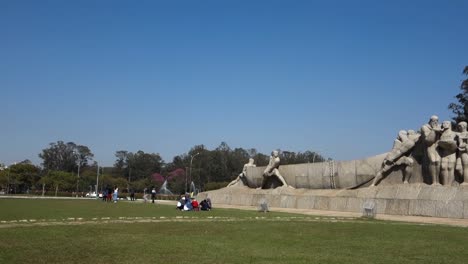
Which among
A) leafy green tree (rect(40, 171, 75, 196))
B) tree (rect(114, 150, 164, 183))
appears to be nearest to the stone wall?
leafy green tree (rect(40, 171, 75, 196))

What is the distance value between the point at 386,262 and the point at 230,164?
288 feet

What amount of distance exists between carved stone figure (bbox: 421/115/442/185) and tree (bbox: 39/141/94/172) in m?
108

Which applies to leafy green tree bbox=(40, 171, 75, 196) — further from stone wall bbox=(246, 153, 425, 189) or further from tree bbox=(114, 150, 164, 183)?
stone wall bbox=(246, 153, 425, 189)

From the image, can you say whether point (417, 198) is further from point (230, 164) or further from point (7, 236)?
point (230, 164)

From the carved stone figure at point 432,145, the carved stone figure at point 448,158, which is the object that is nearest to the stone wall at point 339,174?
the carved stone figure at point 432,145

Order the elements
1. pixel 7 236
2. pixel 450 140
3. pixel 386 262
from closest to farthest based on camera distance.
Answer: pixel 386 262
pixel 7 236
pixel 450 140

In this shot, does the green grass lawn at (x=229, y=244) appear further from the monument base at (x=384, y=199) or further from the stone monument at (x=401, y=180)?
the stone monument at (x=401, y=180)

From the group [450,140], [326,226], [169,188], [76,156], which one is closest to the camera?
[326,226]

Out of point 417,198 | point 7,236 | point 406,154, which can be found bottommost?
point 7,236

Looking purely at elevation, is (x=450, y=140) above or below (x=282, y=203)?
above

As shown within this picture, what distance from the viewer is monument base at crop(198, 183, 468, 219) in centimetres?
1878

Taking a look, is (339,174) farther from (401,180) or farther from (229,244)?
(229,244)

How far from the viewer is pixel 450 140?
20.4m

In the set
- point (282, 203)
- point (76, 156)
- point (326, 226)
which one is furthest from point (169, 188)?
point (326, 226)
